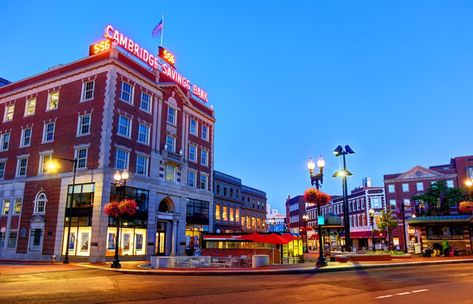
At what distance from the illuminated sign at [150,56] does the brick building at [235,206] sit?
59.4 feet

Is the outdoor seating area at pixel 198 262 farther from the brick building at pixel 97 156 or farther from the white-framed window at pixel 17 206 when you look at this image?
the white-framed window at pixel 17 206

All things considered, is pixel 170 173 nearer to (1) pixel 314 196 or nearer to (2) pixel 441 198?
(1) pixel 314 196

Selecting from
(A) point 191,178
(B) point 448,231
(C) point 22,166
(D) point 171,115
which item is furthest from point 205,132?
(B) point 448,231

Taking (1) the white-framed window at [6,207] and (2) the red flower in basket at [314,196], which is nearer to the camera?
(2) the red flower in basket at [314,196]

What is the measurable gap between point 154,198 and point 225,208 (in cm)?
2641

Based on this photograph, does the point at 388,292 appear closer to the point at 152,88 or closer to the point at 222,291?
the point at 222,291

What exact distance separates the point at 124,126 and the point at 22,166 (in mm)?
13119

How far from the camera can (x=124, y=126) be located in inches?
1545

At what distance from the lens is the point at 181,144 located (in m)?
46.9

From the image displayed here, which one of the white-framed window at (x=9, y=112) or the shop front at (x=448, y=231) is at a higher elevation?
the white-framed window at (x=9, y=112)

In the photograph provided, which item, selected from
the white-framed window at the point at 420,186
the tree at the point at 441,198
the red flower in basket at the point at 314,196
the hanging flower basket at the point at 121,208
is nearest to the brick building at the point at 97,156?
the hanging flower basket at the point at 121,208

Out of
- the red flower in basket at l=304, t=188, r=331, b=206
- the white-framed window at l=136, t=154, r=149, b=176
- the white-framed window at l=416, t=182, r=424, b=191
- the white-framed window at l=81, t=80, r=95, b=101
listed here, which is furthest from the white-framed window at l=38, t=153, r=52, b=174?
the white-framed window at l=416, t=182, r=424, b=191

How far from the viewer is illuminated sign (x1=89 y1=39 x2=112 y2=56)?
131ft

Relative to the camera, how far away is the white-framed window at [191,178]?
156 feet
